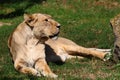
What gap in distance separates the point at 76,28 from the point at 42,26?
533cm

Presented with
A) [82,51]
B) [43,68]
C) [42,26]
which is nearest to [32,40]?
[42,26]

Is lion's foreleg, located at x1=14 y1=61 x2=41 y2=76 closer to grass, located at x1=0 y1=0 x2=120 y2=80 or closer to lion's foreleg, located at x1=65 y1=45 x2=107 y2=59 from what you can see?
grass, located at x1=0 y1=0 x2=120 y2=80

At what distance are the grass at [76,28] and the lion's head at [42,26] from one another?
0.70 meters

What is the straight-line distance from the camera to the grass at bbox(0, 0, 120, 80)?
25.1 ft

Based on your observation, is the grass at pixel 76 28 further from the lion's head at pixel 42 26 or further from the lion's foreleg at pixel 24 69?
the lion's head at pixel 42 26

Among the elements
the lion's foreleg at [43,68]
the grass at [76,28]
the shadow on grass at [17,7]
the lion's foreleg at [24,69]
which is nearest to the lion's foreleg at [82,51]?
the grass at [76,28]

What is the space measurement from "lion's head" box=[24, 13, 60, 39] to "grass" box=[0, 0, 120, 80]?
2.29 feet

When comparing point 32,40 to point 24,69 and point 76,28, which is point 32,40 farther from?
point 76,28

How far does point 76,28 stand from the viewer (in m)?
13.1

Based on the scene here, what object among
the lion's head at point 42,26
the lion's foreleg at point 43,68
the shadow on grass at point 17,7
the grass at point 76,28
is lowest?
the shadow on grass at point 17,7

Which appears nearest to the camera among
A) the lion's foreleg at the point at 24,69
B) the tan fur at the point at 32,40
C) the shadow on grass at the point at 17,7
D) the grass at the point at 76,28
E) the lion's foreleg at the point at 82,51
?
the lion's foreleg at the point at 24,69

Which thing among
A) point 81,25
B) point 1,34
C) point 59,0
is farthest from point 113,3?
point 1,34

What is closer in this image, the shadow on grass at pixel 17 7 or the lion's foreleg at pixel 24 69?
the lion's foreleg at pixel 24 69

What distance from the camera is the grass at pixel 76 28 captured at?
766 cm
